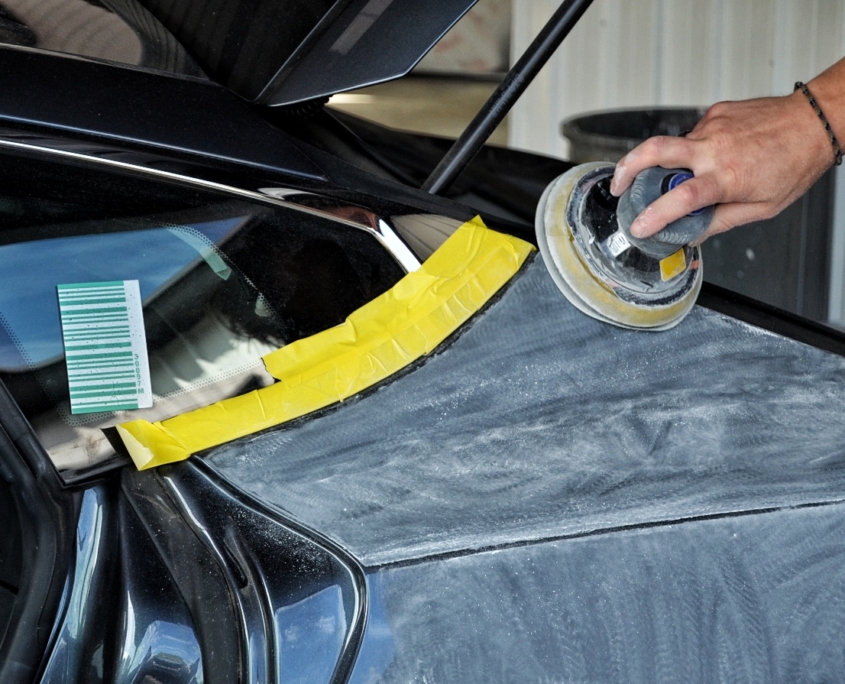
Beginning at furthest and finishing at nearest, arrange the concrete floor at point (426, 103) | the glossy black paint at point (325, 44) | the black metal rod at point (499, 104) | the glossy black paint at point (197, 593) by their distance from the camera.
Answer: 1. the concrete floor at point (426, 103)
2. the black metal rod at point (499, 104)
3. the glossy black paint at point (325, 44)
4. the glossy black paint at point (197, 593)

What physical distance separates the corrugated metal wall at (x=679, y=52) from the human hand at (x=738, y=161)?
2607 millimetres

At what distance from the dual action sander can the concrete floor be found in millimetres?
4027

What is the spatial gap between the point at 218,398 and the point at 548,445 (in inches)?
14.4

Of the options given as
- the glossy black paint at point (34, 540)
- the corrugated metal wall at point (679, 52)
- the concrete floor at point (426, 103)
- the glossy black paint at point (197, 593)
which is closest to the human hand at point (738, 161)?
the glossy black paint at point (197, 593)

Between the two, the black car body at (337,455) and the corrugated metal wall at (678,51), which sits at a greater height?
the corrugated metal wall at (678,51)

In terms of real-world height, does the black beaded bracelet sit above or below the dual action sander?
above

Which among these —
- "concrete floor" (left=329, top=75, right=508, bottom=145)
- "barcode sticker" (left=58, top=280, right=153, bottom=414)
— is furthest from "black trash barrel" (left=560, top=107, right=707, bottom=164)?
"concrete floor" (left=329, top=75, right=508, bottom=145)

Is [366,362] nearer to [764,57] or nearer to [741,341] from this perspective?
[741,341]

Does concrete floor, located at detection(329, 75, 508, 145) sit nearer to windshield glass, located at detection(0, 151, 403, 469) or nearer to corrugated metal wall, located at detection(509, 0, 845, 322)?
corrugated metal wall, located at detection(509, 0, 845, 322)

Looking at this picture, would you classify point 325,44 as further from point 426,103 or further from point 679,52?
point 426,103

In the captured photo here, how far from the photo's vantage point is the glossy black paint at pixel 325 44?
102 centimetres

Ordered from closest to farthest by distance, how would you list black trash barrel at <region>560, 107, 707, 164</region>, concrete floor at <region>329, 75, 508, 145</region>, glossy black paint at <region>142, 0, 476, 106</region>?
glossy black paint at <region>142, 0, 476, 106</region>
black trash barrel at <region>560, 107, 707, 164</region>
concrete floor at <region>329, 75, 508, 145</region>

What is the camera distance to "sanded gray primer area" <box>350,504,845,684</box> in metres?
0.90

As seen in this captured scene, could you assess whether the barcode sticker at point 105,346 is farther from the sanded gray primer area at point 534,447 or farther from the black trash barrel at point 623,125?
the black trash barrel at point 623,125
